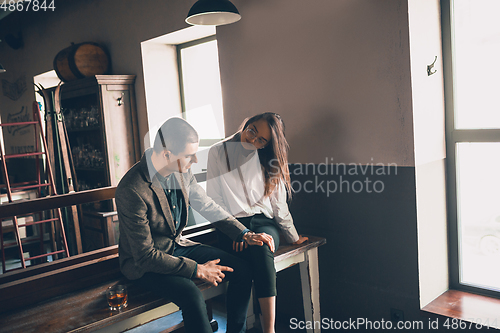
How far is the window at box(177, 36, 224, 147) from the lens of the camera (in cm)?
386

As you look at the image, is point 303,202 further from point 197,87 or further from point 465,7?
point 197,87

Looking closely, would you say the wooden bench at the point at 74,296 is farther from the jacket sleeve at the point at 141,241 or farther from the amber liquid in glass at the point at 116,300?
the jacket sleeve at the point at 141,241

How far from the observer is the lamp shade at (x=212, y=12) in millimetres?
2369

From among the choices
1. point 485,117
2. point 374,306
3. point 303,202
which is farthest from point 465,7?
point 374,306

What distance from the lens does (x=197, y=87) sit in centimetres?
407

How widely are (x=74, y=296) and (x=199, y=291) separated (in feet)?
2.01

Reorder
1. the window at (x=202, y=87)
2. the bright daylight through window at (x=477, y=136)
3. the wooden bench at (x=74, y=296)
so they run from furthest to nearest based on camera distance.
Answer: the window at (x=202, y=87)
the bright daylight through window at (x=477, y=136)
the wooden bench at (x=74, y=296)

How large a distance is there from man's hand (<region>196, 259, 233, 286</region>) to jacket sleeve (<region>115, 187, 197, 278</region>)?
0.06m

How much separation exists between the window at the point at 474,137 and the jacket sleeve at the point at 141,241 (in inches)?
64.3

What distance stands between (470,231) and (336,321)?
102 cm

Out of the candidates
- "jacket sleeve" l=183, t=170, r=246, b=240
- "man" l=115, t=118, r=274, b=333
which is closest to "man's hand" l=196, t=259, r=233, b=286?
"man" l=115, t=118, r=274, b=333

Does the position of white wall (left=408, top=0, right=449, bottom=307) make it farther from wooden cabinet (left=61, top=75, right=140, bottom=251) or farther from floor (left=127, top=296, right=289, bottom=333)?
wooden cabinet (left=61, top=75, right=140, bottom=251)

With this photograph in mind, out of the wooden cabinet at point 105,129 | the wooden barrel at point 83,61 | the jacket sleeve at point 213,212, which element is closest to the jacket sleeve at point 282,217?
the jacket sleeve at point 213,212

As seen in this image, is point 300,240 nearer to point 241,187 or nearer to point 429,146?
point 241,187
